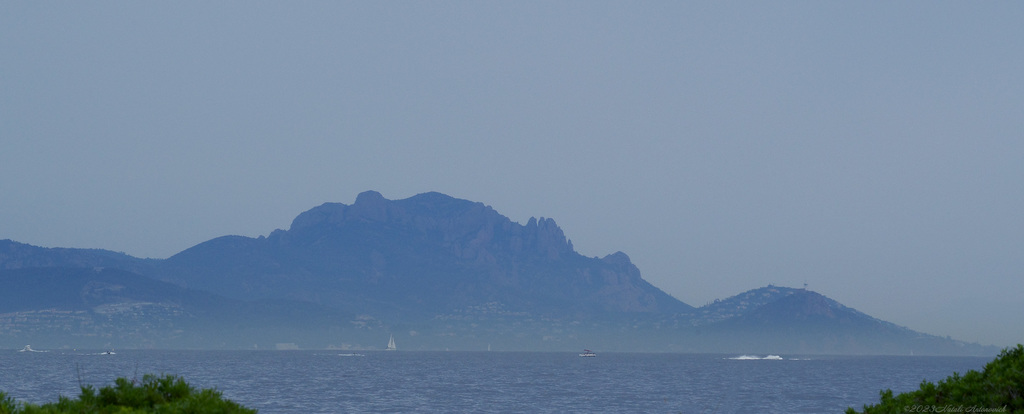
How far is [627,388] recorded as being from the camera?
166125mm

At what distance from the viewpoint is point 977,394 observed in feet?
73.6

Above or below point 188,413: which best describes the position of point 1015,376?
above

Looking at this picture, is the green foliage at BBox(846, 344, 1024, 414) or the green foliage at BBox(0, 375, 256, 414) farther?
the green foliage at BBox(846, 344, 1024, 414)

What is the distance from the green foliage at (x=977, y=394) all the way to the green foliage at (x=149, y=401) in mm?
15641

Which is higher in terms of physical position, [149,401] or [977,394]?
[977,394]

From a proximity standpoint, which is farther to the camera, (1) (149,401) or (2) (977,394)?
(2) (977,394)

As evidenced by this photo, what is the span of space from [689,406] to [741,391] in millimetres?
48002

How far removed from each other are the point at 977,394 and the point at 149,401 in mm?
18976

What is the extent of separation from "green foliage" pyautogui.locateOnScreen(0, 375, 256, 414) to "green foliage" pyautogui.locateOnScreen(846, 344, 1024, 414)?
15.6m

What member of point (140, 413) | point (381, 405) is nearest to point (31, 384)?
point (381, 405)

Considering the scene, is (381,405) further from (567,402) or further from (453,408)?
(567,402)

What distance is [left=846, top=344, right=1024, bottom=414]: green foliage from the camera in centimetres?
2183

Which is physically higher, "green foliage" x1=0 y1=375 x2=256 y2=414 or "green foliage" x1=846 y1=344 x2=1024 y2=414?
"green foliage" x1=846 y1=344 x2=1024 y2=414

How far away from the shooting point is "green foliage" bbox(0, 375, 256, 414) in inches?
770
